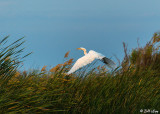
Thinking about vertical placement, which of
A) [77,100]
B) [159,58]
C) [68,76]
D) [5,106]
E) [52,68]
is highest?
[159,58]

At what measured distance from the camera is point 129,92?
405 centimetres

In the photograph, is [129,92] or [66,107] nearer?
[66,107]

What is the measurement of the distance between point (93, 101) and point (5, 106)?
140 centimetres

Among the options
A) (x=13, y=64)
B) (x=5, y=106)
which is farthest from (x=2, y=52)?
(x=5, y=106)

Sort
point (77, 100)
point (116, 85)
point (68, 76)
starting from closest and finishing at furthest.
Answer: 1. point (77, 100)
2. point (116, 85)
3. point (68, 76)

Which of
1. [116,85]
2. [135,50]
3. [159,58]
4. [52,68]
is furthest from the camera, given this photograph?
[135,50]

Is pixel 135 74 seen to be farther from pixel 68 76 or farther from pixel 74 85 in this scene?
pixel 74 85

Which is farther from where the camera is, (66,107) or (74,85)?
(74,85)

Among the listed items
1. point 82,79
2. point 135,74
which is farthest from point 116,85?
point 135,74

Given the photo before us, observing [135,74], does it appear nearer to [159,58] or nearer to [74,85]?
[74,85]

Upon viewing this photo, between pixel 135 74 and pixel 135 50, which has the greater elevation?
pixel 135 50

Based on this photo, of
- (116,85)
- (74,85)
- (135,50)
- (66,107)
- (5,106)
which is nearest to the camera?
(5,106)

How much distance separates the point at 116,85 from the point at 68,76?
3.37ft

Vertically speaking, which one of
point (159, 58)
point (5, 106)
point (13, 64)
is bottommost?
point (5, 106)
